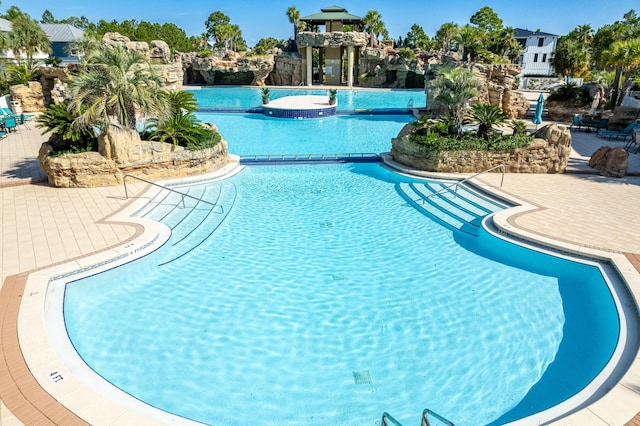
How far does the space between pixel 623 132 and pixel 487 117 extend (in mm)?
11021

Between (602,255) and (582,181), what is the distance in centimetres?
688

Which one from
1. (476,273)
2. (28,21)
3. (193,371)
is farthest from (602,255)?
(28,21)

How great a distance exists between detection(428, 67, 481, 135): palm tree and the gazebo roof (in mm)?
A: 38599

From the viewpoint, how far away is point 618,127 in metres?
23.3

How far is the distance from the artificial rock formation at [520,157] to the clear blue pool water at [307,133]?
4.95 m

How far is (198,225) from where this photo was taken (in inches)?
456

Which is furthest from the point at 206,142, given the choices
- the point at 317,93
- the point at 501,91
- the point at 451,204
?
the point at 317,93

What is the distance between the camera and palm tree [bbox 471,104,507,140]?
1605 cm

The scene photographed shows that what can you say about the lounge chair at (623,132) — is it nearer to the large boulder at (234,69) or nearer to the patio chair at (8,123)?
the patio chair at (8,123)

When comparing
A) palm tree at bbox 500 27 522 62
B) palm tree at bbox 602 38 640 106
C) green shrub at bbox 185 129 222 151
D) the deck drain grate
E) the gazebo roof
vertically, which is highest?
the gazebo roof

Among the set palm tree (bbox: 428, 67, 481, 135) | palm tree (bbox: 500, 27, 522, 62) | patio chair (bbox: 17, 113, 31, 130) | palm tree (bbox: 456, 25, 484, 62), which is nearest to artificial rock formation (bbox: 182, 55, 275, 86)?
palm tree (bbox: 456, 25, 484, 62)

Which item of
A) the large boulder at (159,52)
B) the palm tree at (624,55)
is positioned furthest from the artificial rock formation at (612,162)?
the large boulder at (159,52)

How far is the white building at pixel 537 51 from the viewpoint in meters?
65.8

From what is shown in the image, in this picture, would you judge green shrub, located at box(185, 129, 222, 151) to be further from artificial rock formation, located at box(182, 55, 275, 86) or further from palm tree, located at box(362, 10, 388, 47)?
palm tree, located at box(362, 10, 388, 47)
